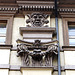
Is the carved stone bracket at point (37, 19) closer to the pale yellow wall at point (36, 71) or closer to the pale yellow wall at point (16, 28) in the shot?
the pale yellow wall at point (16, 28)

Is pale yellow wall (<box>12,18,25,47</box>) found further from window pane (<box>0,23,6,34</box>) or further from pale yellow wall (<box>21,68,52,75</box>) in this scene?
pale yellow wall (<box>21,68,52,75</box>)

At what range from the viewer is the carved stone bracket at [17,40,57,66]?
28.7ft

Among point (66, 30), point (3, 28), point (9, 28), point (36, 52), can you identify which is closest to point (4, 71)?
point (36, 52)

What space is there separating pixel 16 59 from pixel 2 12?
226 cm

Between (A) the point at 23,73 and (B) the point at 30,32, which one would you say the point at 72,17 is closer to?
(B) the point at 30,32

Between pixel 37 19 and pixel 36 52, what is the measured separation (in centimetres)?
166

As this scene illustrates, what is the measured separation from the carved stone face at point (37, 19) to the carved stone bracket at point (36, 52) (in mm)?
981

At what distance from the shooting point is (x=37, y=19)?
991 centimetres

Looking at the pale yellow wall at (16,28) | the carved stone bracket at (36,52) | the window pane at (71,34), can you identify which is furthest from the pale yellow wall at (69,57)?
the pale yellow wall at (16,28)

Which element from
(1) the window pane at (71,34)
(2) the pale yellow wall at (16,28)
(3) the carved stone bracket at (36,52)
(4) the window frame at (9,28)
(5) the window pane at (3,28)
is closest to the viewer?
(3) the carved stone bracket at (36,52)

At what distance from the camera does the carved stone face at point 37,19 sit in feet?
32.1

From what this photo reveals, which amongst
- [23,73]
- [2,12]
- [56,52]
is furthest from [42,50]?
[2,12]

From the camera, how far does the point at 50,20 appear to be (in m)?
10.1

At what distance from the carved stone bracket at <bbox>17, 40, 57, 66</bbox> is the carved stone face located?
3.22ft
